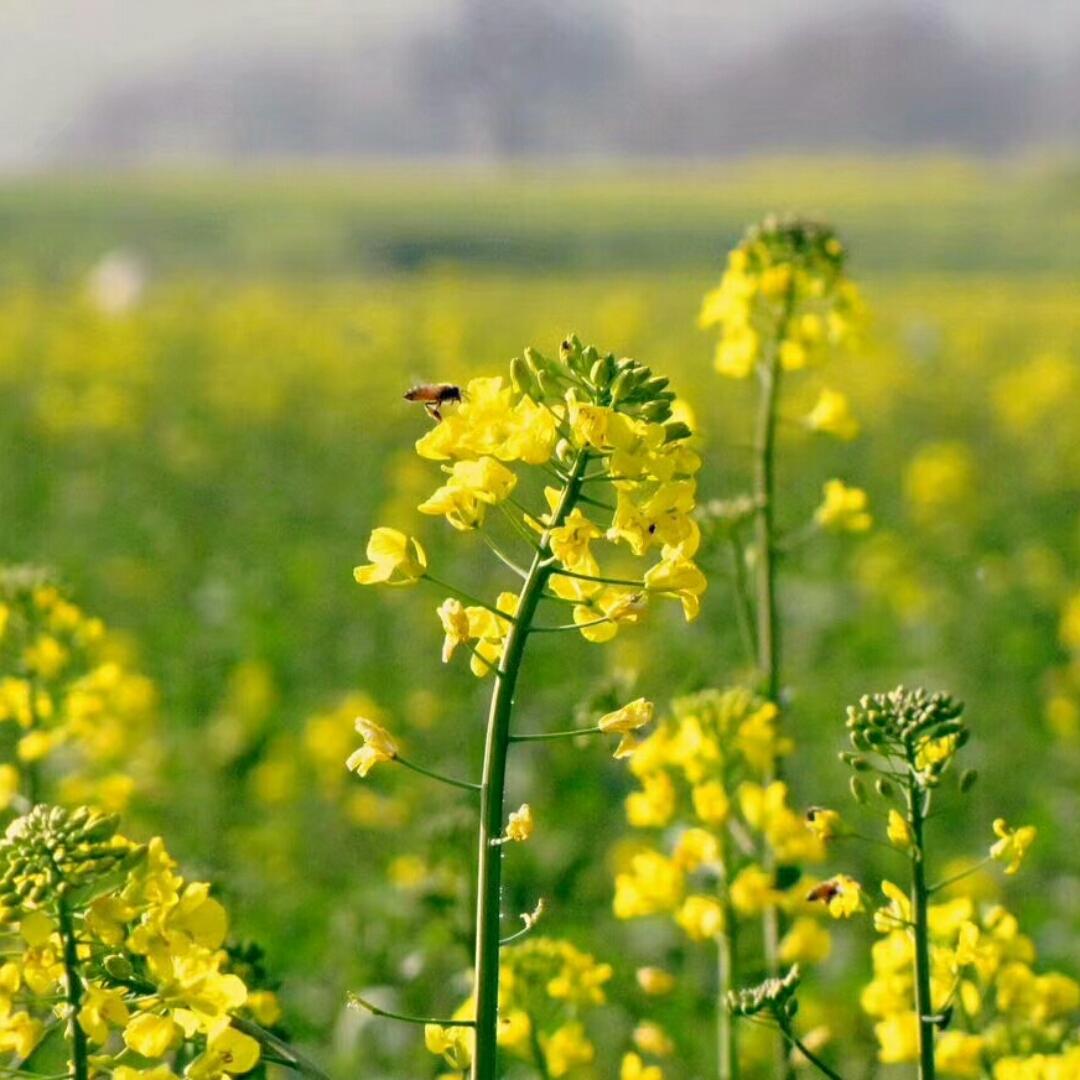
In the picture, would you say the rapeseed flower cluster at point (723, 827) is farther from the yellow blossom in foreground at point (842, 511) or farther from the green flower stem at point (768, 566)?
the yellow blossom in foreground at point (842, 511)

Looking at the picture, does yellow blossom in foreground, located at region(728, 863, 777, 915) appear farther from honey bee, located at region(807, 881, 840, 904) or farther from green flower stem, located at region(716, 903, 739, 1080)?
honey bee, located at region(807, 881, 840, 904)

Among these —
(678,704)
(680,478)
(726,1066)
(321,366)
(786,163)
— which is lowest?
(726,1066)

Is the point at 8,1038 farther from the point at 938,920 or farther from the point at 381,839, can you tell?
the point at 381,839

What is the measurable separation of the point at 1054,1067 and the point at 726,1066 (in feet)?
1.91

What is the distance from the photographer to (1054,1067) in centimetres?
239

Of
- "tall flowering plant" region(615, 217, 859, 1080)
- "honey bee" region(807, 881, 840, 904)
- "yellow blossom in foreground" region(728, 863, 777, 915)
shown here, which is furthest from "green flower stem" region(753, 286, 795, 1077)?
"honey bee" region(807, 881, 840, 904)

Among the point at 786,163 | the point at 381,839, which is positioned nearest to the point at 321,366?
the point at 381,839

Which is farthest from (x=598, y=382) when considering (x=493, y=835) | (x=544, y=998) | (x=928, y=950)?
(x=544, y=998)

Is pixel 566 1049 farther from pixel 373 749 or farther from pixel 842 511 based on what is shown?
pixel 842 511

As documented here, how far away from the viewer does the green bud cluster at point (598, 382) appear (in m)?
1.96

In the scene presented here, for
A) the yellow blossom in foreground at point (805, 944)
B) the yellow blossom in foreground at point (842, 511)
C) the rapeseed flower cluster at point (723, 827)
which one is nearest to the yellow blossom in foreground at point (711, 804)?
the rapeseed flower cluster at point (723, 827)

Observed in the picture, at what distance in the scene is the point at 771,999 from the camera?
2080 mm

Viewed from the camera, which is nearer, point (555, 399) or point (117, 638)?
point (555, 399)

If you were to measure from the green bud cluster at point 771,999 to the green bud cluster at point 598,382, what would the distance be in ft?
2.06
